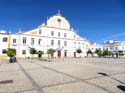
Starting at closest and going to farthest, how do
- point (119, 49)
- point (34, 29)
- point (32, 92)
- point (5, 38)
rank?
point (32, 92), point (5, 38), point (34, 29), point (119, 49)

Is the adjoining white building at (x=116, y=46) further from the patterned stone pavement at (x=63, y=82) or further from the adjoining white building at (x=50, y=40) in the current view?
the patterned stone pavement at (x=63, y=82)

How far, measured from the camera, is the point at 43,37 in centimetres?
4506

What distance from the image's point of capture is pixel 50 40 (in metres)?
46.4

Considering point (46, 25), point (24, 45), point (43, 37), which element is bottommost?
point (24, 45)

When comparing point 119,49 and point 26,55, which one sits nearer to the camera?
point 26,55

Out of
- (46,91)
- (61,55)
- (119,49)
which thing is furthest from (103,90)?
(119,49)

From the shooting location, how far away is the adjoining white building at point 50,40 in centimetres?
4052

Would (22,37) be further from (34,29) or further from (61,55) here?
(61,55)

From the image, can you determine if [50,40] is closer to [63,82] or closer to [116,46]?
[116,46]

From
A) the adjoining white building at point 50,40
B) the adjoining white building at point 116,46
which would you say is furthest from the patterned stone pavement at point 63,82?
the adjoining white building at point 116,46

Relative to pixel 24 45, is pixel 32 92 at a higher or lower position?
lower

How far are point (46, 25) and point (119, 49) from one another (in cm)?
4002

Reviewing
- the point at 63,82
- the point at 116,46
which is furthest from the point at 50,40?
the point at 63,82

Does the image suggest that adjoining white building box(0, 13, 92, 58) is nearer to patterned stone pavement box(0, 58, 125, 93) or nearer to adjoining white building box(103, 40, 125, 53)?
adjoining white building box(103, 40, 125, 53)
